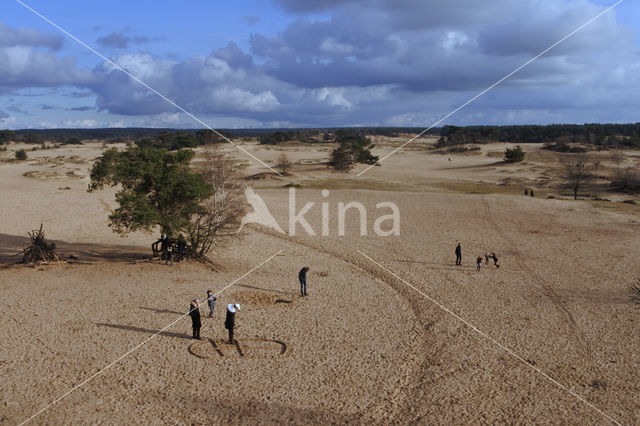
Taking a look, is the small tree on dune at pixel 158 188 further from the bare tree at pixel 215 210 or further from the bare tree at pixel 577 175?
the bare tree at pixel 577 175

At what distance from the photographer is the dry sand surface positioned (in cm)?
1175

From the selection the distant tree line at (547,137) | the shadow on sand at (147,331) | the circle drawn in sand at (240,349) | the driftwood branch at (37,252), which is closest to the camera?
the circle drawn in sand at (240,349)

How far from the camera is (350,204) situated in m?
42.2

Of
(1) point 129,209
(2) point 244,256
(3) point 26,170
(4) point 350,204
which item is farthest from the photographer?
(3) point 26,170

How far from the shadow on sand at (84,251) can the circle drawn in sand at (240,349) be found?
35.2 feet

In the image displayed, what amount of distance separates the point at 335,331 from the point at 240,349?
11.0ft

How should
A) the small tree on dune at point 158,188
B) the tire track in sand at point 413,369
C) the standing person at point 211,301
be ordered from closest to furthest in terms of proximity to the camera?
1. the tire track in sand at point 413,369
2. the standing person at point 211,301
3. the small tree on dune at point 158,188

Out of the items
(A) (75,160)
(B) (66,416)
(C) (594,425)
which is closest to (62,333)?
(B) (66,416)

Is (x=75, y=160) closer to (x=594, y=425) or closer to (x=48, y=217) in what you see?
(x=48, y=217)

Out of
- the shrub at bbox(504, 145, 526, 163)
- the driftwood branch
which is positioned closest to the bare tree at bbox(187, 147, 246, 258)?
the driftwood branch

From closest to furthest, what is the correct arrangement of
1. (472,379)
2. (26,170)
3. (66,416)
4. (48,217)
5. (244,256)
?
(66,416)
(472,379)
(244,256)
(48,217)
(26,170)

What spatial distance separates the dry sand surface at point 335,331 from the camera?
38.5 feet

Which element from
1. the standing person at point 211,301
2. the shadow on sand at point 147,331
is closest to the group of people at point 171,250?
the standing person at point 211,301

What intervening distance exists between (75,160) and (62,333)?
231 ft
